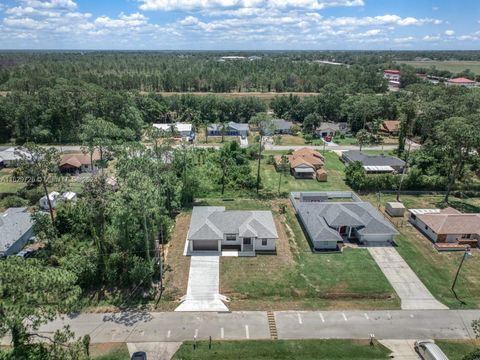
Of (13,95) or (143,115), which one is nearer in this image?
(13,95)

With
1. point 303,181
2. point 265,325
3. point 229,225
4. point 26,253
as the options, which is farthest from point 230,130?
point 265,325

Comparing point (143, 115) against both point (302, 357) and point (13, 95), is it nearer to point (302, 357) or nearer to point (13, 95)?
point (13, 95)

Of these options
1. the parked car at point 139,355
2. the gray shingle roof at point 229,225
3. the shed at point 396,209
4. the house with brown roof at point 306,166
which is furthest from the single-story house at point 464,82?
the parked car at point 139,355

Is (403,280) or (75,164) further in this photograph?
(75,164)

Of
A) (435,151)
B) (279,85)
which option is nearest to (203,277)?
(435,151)

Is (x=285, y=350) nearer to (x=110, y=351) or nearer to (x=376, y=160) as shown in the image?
(x=110, y=351)
